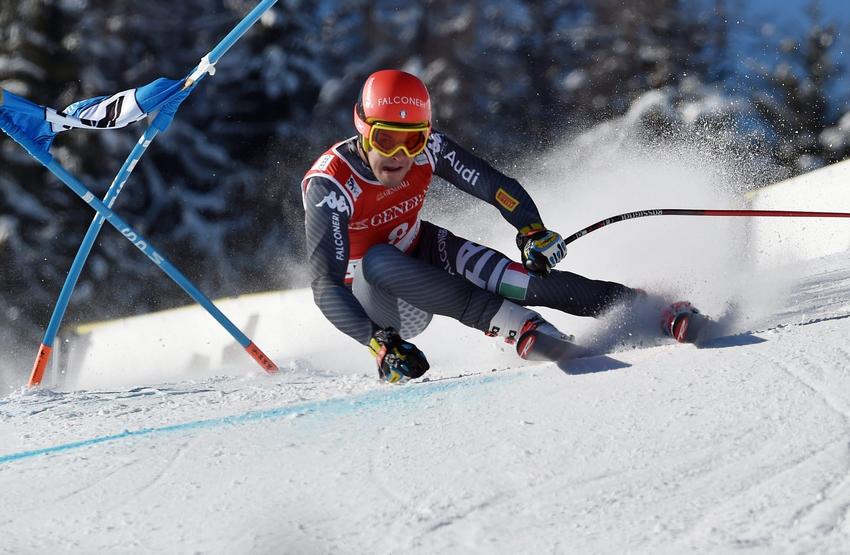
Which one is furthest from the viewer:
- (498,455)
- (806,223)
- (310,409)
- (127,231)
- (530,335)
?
(806,223)

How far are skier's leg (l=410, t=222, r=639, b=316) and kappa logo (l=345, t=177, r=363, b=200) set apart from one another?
0.53 metres

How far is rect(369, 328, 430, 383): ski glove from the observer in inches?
121

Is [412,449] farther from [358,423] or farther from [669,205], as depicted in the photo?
[669,205]

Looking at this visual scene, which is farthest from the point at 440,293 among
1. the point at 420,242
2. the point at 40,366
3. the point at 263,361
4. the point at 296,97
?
the point at 296,97

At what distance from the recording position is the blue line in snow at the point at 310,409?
115 inches

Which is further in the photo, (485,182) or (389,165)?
(485,182)

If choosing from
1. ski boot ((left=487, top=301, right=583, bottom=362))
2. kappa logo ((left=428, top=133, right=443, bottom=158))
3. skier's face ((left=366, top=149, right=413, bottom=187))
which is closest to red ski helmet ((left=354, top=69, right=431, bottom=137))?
skier's face ((left=366, top=149, right=413, bottom=187))

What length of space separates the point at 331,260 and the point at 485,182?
80cm

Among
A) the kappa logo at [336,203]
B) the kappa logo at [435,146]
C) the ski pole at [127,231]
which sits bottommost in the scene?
the kappa logo at [336,203]

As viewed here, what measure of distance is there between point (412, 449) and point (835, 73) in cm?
1808

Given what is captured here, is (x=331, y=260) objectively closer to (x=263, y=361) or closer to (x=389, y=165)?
(x=389, y=165)

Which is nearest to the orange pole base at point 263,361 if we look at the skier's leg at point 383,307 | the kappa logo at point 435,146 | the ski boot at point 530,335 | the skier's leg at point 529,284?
the skier's leg at point 383,307

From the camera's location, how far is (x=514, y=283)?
146 inches

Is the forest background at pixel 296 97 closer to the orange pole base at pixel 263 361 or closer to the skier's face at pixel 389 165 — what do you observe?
the orange pole base at pixel 263 361
